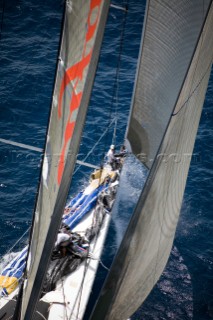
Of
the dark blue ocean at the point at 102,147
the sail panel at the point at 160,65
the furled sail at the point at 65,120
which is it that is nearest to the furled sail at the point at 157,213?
the sail panel at the point at 160,65

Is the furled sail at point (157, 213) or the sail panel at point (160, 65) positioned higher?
the sail panel at point (160, 65)

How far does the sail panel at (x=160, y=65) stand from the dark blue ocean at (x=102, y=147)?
1.20 metres

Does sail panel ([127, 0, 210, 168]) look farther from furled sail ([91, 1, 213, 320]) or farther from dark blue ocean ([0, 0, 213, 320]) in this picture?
dark blue ocean ([0, 0, 213, 320])

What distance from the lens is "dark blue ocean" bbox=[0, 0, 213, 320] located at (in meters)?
11.8

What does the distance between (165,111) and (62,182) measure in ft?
16.0

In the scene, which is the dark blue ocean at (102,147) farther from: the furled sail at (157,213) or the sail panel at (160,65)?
the furled sail at (157,213)

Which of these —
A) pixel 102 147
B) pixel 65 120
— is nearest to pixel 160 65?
pixel 65 120

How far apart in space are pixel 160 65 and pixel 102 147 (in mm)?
8249

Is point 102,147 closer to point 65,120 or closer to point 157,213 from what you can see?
point 157,213

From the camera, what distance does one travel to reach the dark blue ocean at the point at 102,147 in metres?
11.8

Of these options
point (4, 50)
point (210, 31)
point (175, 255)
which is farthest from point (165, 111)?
point (4, 50)

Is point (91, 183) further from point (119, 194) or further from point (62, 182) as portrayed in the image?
point (62, 182)

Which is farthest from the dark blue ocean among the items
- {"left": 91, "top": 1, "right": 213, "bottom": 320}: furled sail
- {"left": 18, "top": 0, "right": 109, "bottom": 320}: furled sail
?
{"left": 18, "top": 0, "right": 109, "bottom": 320}: furled sail

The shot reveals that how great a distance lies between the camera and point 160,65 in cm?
954
